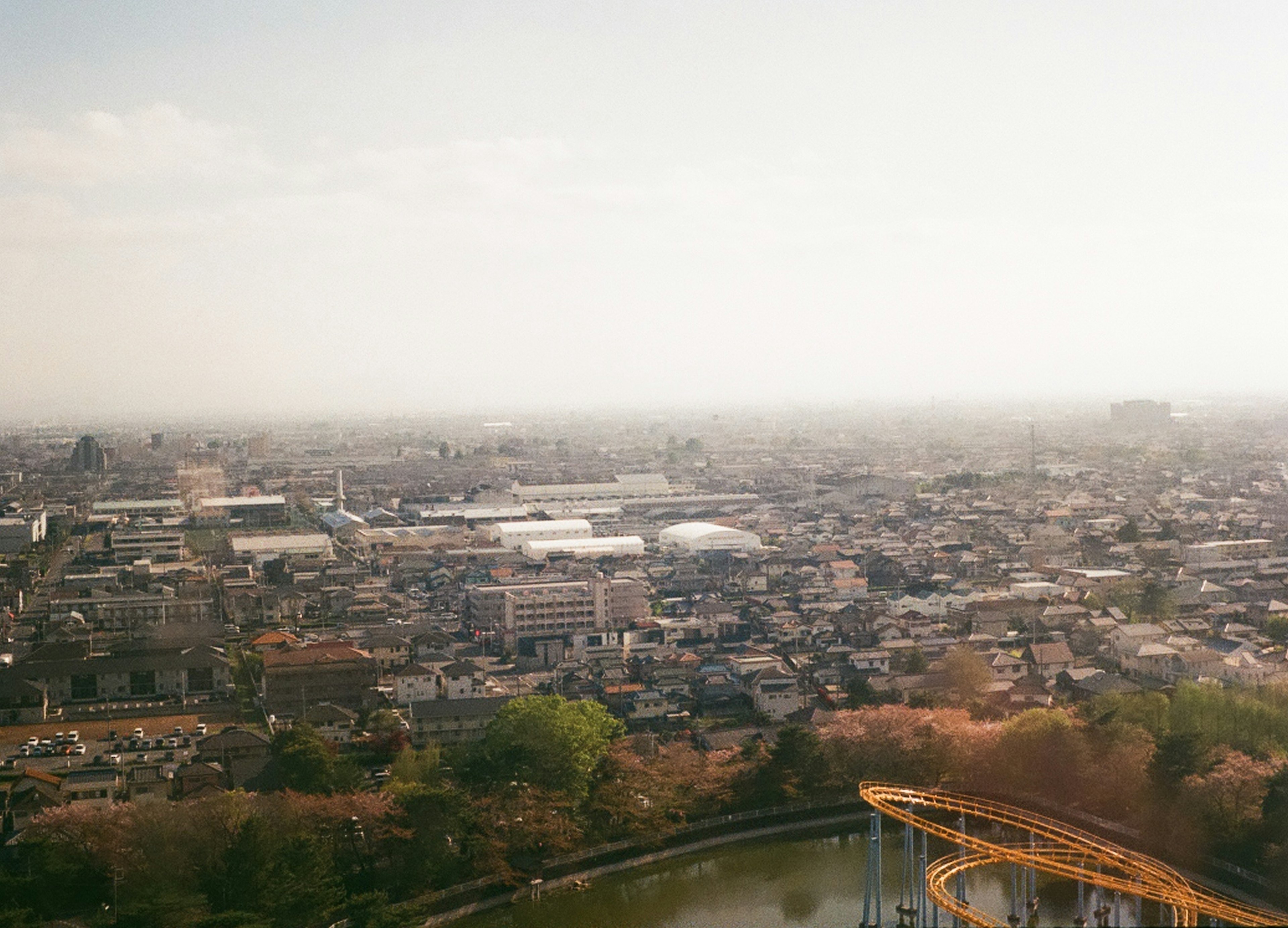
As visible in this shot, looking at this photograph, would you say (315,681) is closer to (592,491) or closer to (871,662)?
(871,662)

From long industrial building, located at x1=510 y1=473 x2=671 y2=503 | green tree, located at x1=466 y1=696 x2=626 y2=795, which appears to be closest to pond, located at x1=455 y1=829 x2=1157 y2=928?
green tree, located at x1=466 y1=696 x2=626 y2=795

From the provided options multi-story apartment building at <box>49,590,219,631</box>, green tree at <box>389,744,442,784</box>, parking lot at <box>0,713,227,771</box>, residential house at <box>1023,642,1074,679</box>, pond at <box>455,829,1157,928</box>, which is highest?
multi-story apartment building at <box>49,590,219,631</box>

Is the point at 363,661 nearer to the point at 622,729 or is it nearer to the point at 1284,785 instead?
the point at 622,729

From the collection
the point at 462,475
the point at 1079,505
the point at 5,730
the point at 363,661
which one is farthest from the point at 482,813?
the point at 462,475

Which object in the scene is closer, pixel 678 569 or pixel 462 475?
pixel 678 569

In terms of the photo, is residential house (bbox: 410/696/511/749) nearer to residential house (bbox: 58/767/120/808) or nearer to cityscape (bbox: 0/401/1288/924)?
cityscape (bbox: 0/401/1288/924)

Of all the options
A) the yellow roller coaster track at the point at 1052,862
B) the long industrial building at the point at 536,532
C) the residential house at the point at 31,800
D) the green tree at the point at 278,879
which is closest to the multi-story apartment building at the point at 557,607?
the long industrial building at the point at 536,532
